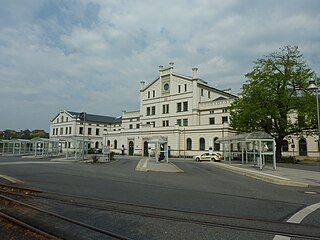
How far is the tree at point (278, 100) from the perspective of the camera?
111 feet

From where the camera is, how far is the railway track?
6281 mm

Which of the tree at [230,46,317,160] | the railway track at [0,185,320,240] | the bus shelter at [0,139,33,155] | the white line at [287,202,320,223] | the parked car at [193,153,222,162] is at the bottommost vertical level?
the white line at [287,202,320,223]

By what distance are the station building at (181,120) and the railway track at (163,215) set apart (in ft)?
125

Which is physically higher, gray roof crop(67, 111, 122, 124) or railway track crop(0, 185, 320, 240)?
gray roof crop(67, 111, 122, 124)

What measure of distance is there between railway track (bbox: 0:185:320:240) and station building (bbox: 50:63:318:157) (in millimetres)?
38064

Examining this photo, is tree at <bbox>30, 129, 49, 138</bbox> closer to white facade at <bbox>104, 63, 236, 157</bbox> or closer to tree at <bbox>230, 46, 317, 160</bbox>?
white facade at <bbox>104, 63, 236, 157</bbox>

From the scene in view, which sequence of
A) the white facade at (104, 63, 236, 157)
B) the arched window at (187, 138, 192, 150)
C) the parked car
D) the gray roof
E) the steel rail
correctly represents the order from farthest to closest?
the gray roof < the arched window at (187, 138, 192, 150) < the white facade at (104, 63, 236, 157) < the parked car < the steel rail

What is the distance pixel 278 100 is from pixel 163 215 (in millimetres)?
30666

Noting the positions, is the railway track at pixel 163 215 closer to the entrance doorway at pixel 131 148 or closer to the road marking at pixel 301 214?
the road marking at pixel 301 214

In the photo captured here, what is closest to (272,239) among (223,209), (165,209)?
(223,209)

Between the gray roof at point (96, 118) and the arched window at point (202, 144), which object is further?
the gray roof at point (96, 118)

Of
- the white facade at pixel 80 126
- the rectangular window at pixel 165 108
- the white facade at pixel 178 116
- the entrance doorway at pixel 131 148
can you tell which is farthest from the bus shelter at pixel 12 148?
the rectangular window at pixel 165 108

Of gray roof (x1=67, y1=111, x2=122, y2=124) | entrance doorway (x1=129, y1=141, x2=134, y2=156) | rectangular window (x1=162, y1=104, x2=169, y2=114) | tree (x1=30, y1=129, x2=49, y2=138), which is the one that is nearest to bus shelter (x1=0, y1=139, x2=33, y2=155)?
entrance doorway (x1=129, y1=141, x2=134, y2=156)

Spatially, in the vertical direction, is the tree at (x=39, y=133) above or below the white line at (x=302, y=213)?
above
